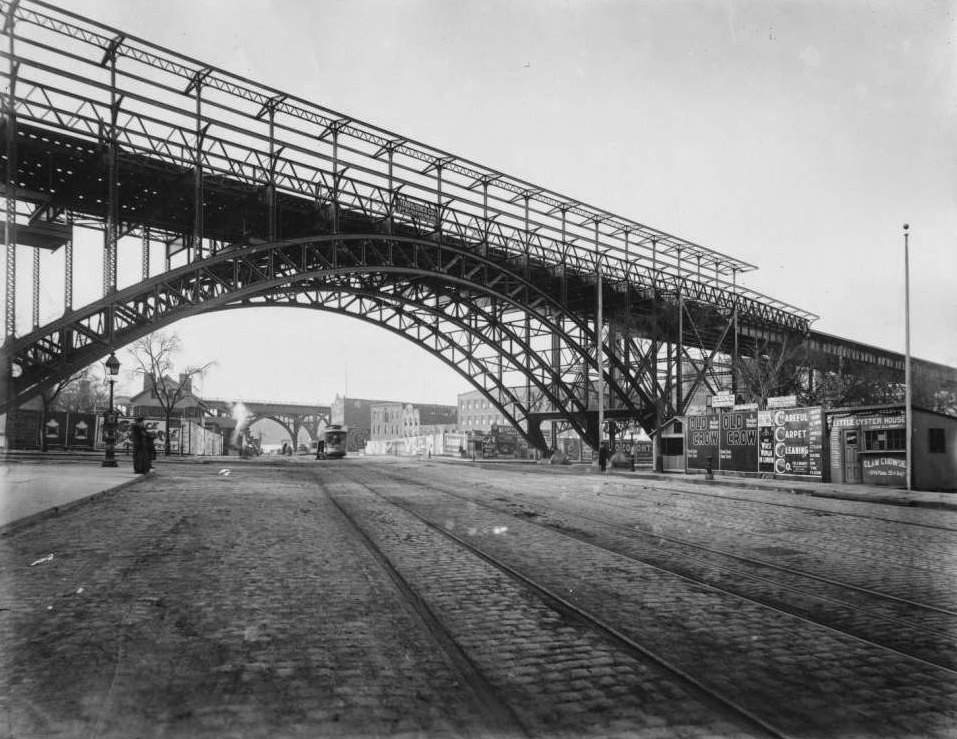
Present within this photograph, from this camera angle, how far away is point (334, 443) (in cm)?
5981

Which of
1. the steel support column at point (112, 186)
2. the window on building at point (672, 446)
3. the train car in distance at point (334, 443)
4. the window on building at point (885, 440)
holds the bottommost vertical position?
the train car in distance at point (334, 443)

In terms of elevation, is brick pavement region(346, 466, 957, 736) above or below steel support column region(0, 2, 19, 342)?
below

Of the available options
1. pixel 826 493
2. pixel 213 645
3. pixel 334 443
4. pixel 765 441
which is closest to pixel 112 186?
pixel 213 645

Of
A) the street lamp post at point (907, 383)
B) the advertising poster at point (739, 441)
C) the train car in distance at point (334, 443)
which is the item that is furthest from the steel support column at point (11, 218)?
the train car in distance at point (334, 443)

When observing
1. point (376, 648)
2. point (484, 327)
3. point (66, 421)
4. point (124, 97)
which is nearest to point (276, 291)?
point (124, 97)

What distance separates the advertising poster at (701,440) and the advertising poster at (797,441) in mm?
3454

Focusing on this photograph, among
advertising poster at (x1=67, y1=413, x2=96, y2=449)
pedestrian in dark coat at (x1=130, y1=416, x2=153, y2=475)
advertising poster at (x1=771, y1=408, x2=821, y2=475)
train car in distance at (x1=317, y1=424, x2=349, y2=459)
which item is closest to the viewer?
pedestrian in dark coat at (x1=130, y1=416, x2=153, y2=475)

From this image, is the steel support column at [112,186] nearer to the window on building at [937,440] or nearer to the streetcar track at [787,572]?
the streetcar track at [787,572]

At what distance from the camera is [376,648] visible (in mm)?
4312

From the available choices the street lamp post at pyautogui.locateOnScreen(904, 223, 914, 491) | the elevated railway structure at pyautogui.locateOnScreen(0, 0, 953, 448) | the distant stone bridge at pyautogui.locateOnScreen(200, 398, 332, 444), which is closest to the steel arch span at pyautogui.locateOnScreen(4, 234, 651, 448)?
the elevated railway structure at pyautogui.locateOnScreen(0, 0, 953, 448)

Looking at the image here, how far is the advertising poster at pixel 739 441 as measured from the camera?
25.9 metres

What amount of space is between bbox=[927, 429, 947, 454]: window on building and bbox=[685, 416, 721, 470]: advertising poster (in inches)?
329

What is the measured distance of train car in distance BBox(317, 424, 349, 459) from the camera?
195ft

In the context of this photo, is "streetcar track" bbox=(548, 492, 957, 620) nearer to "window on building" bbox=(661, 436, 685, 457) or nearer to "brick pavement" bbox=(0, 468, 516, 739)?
"brick pavement" bbox=(0, 468, 516, 739)
